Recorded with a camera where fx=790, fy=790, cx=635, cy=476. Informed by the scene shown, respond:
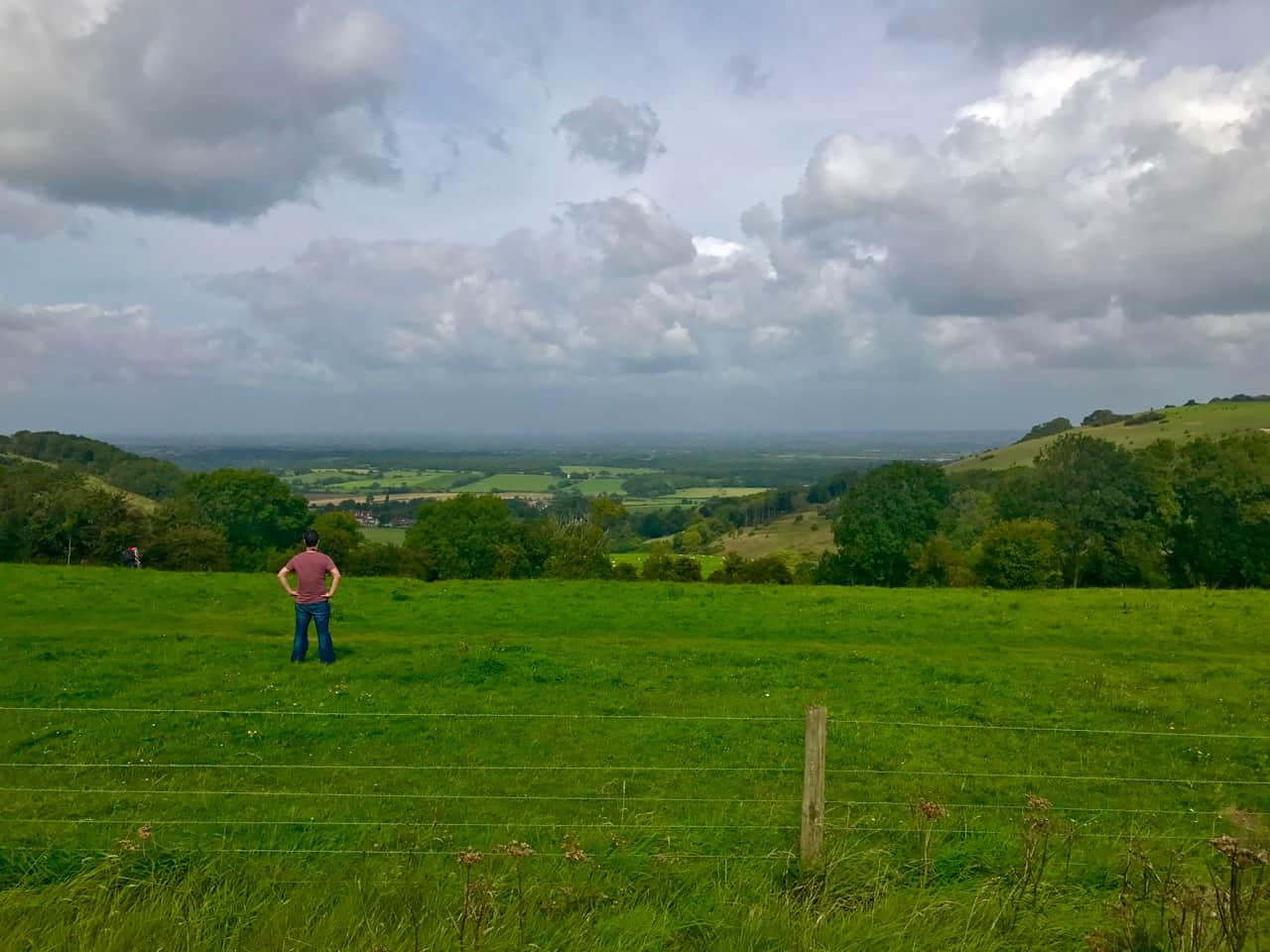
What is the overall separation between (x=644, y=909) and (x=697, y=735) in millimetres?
6430

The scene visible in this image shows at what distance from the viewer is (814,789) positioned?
237 inches

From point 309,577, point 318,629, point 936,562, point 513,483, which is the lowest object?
point 513,483

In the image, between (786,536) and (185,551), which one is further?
(786,536)

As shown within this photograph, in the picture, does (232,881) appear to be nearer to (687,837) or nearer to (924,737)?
(687,837)

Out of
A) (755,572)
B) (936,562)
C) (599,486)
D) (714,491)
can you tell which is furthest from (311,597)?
(714,491)

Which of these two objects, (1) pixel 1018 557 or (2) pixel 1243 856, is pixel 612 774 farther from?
(1) pixel 1018 557

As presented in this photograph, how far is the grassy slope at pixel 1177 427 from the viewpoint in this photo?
329 feet

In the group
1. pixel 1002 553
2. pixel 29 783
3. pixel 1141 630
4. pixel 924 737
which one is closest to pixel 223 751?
pixel 29 783

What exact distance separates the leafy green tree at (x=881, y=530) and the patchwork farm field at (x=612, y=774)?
22369mm

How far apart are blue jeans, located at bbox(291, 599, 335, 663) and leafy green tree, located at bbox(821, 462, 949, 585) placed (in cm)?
3541

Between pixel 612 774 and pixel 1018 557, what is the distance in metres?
30.5

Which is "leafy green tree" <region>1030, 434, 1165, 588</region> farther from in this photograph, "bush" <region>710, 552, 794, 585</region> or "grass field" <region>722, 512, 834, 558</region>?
"grass field" <region>722, 512, 834, 558</region>

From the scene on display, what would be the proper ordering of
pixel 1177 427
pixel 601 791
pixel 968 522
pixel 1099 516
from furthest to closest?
pixel 1177 427 < pixel 968 522 < pixel 1099 516 < pixel 601 791

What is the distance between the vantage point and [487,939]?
4.87m
